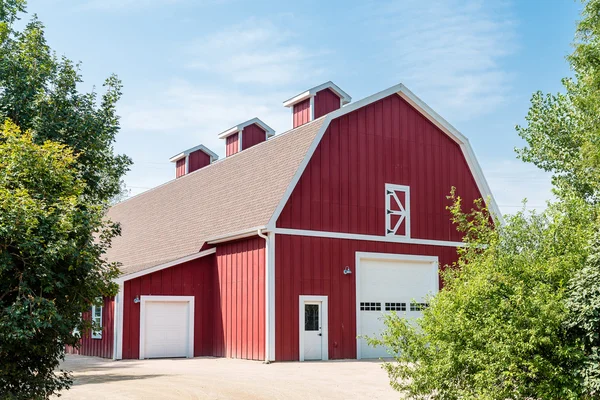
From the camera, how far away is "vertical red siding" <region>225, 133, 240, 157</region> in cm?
2858

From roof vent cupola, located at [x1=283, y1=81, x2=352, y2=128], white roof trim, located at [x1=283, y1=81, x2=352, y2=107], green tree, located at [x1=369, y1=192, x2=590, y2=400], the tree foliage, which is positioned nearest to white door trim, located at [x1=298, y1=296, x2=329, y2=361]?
roof vent cupola, located at [x1=283, y1=81, x2=352, y2=128]

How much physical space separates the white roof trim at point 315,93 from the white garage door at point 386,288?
6.64 metres

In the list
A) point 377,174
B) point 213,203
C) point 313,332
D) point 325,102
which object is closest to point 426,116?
point 377,174

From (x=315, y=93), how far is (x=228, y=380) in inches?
503

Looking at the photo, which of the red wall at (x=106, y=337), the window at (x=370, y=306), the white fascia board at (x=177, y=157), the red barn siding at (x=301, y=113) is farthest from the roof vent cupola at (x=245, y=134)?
the window at (x=370, y=306)

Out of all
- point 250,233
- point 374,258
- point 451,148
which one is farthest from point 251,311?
point 451,148

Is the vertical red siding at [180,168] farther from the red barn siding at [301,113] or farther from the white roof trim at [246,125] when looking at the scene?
the red barn siding at [301,113]

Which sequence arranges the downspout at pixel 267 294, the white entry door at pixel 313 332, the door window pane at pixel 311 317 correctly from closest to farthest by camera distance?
1. the downspout at pixel 267 294
2. the white entry door at pixel 313 332
3. the door window pane at pixel 311 317

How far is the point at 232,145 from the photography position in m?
28.8

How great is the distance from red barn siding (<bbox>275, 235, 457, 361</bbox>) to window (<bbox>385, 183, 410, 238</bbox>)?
2.76 ft

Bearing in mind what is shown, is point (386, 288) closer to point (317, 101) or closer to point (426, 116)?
point (426, 116)

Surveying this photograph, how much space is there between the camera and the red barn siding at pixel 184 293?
20.1 metres

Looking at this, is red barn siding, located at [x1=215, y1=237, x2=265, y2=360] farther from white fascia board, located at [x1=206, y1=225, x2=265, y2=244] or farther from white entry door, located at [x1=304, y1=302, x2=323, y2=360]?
white entry door, located at [x1=304, y1=302, x2=323, y2=360]

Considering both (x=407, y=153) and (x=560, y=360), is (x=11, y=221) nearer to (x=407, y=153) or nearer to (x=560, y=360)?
(x=560, y=360)
